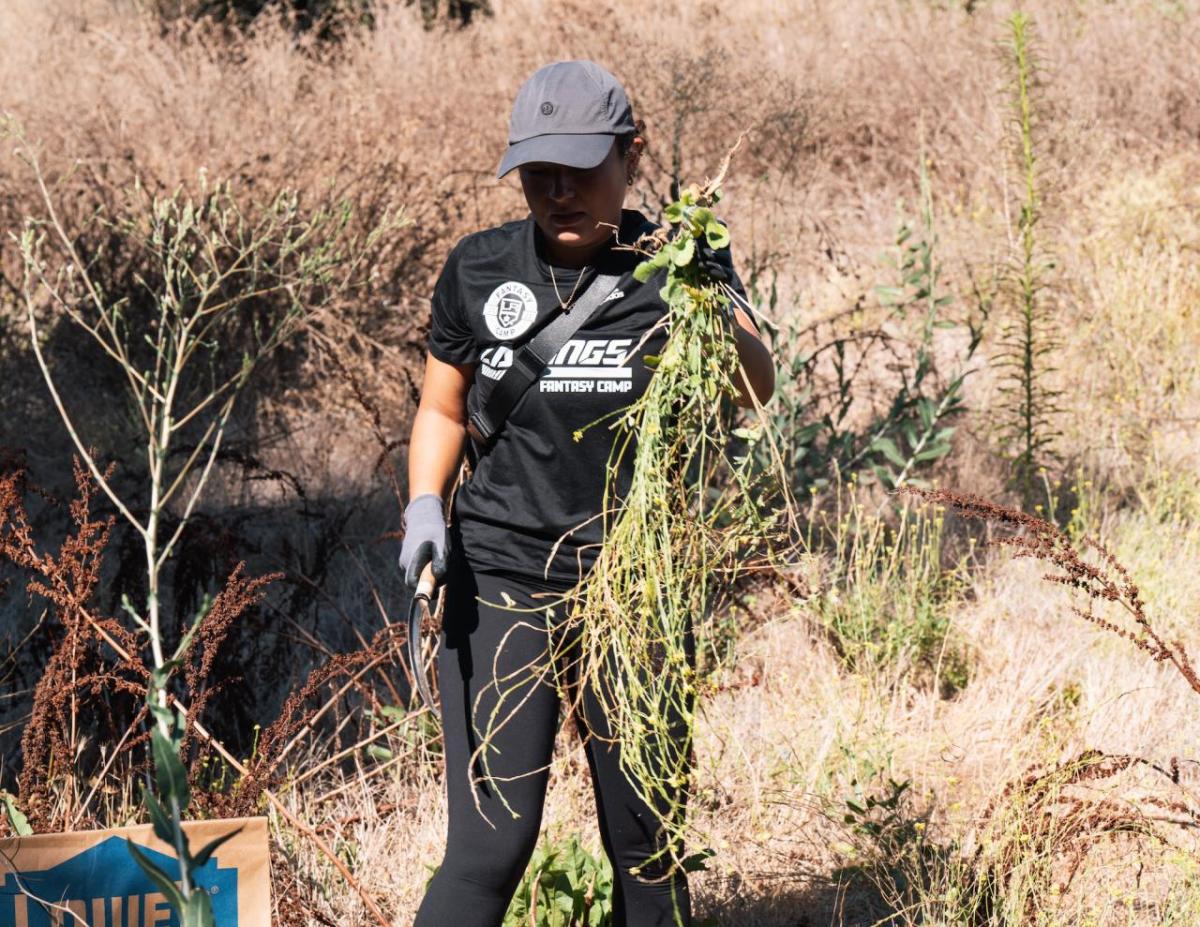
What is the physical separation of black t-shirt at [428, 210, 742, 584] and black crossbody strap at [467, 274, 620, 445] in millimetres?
13

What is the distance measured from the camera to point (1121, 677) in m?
3.69

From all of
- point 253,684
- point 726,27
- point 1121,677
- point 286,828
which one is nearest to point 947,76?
point 726,27

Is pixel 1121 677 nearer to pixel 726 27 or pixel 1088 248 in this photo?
pixel 1088 248

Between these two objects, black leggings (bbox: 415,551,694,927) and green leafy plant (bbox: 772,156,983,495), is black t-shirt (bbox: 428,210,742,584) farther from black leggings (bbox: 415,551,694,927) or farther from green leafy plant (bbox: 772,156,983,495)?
green leafy plant (bbox: 772,156,983,495)

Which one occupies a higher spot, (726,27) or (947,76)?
(726,27)

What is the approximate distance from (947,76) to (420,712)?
6387 mm

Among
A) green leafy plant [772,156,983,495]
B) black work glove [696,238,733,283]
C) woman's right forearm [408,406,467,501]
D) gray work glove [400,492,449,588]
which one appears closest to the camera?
black work glove [696,238,733,283]

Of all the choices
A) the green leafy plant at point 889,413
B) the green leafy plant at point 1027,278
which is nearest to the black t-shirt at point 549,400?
the green leafy plant at point 889,413

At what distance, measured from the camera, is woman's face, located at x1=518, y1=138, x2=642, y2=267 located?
2129mm

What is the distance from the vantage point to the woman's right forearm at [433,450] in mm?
2311

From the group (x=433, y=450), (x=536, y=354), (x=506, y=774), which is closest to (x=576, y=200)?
(x=536, y=354)

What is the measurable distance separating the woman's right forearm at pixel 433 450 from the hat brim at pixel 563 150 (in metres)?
0.46

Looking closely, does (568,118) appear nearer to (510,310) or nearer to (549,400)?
(510,310)

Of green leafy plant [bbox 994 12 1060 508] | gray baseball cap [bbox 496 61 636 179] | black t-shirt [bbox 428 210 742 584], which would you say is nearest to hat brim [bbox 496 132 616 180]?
gray baseball cap [bbox 496 61 636 179]
